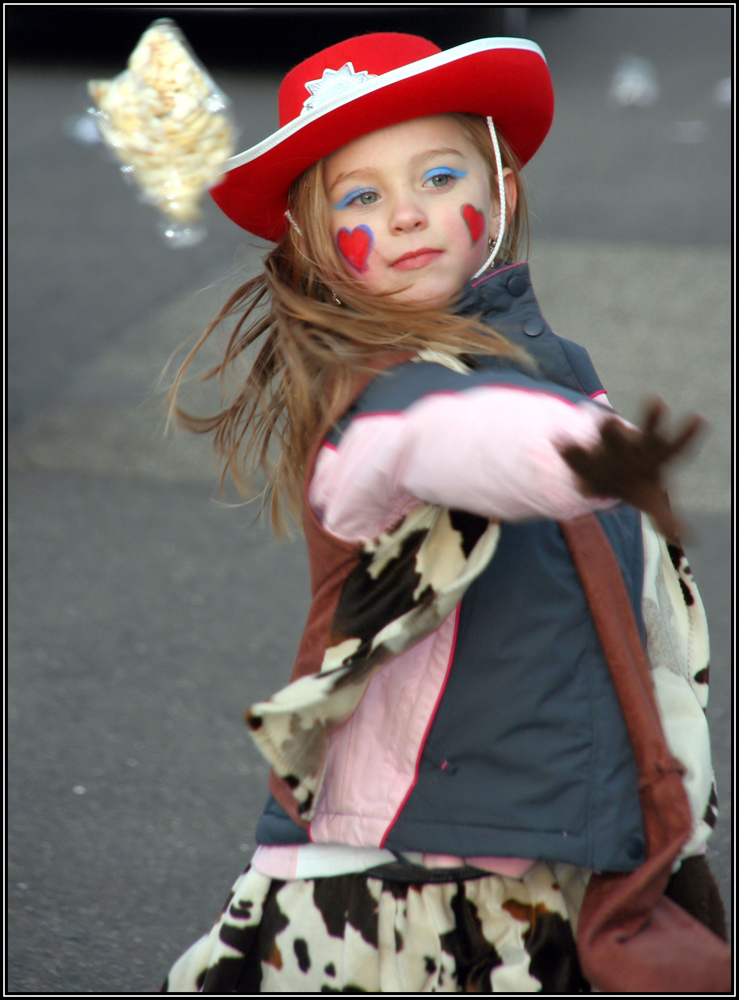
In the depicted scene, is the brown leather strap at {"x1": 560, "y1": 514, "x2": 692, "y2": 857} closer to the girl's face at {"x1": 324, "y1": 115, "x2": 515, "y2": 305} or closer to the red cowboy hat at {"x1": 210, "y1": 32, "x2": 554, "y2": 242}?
the girl's face at {"x1": 324, "y1": 115, "x2": 515, "y2": 305}

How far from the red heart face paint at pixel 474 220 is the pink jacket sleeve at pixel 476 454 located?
1.64ft

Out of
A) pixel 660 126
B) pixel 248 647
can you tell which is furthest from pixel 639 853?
pixel 660 126

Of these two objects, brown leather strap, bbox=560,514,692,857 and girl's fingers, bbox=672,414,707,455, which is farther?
brown leather strap, bbox=560,514,692,857

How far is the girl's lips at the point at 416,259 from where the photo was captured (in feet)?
5.36

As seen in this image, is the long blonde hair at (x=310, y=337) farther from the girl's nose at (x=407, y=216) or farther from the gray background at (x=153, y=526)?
the gray background at (x=153, y=526)

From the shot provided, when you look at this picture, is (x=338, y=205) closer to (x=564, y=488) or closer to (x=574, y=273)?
(x=564, y=488)

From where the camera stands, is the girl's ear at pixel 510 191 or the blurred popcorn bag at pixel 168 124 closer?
the blurred popcorn bag at pixel 168 124

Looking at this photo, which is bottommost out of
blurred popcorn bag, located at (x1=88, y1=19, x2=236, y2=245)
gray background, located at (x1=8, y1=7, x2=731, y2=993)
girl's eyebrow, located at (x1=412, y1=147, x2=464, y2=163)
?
gray background, located at (x1=8, y1=7, x2=731, y2=993)

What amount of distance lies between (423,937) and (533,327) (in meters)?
0.83

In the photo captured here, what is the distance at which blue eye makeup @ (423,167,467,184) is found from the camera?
1.67 m

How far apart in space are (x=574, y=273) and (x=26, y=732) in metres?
5.05

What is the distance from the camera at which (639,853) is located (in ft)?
4.70

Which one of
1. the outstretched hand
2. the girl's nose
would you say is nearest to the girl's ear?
the girl's nose

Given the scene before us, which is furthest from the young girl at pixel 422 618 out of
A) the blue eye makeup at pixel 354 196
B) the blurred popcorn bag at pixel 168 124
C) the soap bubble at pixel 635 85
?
the soap bubble at pixel 635 85
